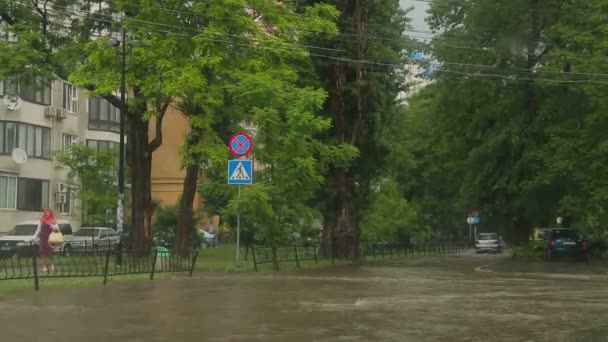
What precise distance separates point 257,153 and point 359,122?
12017 millimetres

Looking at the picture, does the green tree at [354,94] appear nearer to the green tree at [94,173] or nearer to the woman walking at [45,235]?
the green tree at [94,173]

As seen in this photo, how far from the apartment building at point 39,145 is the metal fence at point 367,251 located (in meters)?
17.6

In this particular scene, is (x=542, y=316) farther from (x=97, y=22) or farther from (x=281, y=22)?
(x=97, y=22)

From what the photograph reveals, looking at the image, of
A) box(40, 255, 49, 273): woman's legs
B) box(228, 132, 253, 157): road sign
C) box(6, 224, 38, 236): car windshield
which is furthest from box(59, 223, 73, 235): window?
box(228, 132, 253, 157): road sign

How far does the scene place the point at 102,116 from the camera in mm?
62594

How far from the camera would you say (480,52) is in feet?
155

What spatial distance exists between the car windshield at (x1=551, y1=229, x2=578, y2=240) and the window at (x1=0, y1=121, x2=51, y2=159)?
107 feet

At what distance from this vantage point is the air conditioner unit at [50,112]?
54594mm

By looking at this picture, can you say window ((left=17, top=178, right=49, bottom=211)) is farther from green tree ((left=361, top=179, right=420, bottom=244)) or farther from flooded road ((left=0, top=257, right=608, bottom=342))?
flooded road ((left=0, top=257, right=608, bottom=342))

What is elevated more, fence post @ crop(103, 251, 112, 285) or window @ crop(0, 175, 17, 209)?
window @ crop(0, 175, 17, 209)

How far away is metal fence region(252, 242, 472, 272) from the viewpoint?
92.7 feet

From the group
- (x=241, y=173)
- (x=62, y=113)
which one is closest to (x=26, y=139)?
(x=62, y=113)

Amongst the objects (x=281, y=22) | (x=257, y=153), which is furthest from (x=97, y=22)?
(x=257, y=153)

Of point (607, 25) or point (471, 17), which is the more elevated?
point (471, 17)
